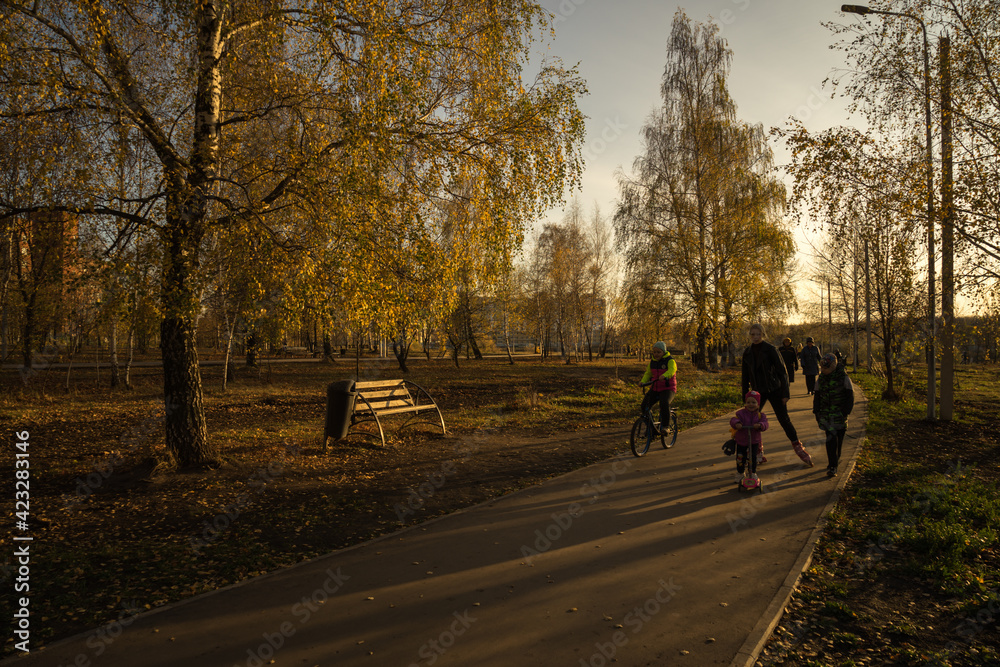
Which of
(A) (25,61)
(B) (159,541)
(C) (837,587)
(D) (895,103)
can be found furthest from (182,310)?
(D) (895,103)

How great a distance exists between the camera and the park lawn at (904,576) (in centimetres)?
333

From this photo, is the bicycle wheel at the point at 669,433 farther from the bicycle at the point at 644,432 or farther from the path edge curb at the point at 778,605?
the path edge curb at the point at 778,605

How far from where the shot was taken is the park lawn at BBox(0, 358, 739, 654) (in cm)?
430

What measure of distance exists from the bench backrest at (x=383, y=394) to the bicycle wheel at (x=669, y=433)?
4.44 m

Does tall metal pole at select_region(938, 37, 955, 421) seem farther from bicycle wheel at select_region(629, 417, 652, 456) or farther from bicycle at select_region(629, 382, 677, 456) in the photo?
bicycle wheel at select_region(629, 417, 652, 456)

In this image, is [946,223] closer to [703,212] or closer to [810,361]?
[810,361]

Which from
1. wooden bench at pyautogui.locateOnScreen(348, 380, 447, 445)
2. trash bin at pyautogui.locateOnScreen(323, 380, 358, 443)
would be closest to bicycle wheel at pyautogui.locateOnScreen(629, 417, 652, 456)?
wooden bench at pyautogui.locateOnScreen(348, 380, 447, 445)

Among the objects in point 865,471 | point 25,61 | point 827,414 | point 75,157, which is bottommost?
point 865,471

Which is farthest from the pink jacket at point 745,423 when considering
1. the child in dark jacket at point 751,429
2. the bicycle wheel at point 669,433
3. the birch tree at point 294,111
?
the birch tree at point 294,111

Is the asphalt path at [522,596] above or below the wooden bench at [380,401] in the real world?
below

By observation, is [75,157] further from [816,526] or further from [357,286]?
[816,526]

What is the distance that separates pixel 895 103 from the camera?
405 inches

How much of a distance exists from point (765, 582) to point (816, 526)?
1.56 metres

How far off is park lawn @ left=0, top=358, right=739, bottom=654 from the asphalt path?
0.47 m
